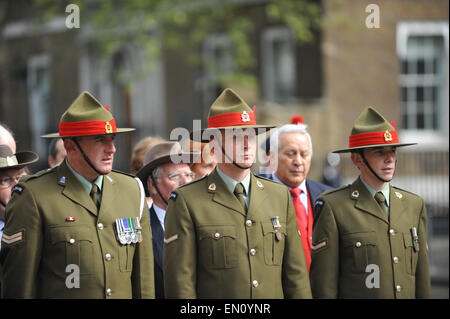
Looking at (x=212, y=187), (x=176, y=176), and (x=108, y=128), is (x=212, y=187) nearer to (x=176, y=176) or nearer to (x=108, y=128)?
(x=108, y=128)

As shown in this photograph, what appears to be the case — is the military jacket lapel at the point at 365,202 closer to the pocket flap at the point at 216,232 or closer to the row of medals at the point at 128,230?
the pocket flap at the point at 216,232

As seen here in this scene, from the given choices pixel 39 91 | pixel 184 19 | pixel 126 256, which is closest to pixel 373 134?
pixel 126 256

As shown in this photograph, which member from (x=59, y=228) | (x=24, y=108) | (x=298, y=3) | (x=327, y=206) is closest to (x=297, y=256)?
(x=327, y=206)

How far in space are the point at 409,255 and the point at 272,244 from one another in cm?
89

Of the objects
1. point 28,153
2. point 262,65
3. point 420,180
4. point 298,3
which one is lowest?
point 420,180

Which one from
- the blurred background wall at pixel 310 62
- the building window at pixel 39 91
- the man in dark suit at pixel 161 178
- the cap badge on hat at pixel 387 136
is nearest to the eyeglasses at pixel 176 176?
the man in dark suit at pixel 161 178

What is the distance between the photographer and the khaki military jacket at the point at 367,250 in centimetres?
423

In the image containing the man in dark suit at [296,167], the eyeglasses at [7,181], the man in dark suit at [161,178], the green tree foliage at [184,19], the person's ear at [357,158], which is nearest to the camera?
the person's ear at [357,158]

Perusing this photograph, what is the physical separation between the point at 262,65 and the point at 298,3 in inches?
110

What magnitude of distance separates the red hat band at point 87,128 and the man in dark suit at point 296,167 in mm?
1938

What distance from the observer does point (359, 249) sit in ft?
13.9

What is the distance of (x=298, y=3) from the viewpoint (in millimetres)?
15680
